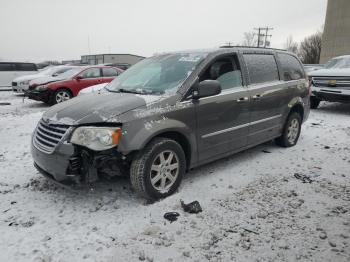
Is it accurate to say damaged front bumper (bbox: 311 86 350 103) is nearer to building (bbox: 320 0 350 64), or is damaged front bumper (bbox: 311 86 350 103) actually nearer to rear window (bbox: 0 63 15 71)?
rear window (bbox: 0 63 15 71)

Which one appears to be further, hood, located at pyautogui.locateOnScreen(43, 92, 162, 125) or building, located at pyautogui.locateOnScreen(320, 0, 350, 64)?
building, located at pyautogui.locateOnScreen(320, 0, 350, 64)

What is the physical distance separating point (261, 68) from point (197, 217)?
2.86 m

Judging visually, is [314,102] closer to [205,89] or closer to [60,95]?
[205,89]

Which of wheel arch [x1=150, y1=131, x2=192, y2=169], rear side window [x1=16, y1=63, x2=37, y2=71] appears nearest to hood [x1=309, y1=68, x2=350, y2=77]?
wheel arch [x1=150, y1=131, x2=192, y2=169]

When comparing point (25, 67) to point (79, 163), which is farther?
point (25, 67)

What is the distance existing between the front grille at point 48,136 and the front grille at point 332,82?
338 inches

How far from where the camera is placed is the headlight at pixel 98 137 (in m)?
3.29

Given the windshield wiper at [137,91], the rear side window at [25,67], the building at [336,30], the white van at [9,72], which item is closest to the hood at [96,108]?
the windshield wiper at [137,91]

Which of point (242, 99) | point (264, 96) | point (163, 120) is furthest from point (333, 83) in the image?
point (163, 120)

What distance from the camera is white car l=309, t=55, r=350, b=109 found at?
9287 mm

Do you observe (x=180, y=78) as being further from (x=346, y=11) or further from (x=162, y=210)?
(x=346, y=11)

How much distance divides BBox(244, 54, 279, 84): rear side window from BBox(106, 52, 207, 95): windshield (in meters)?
0.98

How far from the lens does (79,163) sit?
131 inches

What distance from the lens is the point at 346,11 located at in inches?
1971
